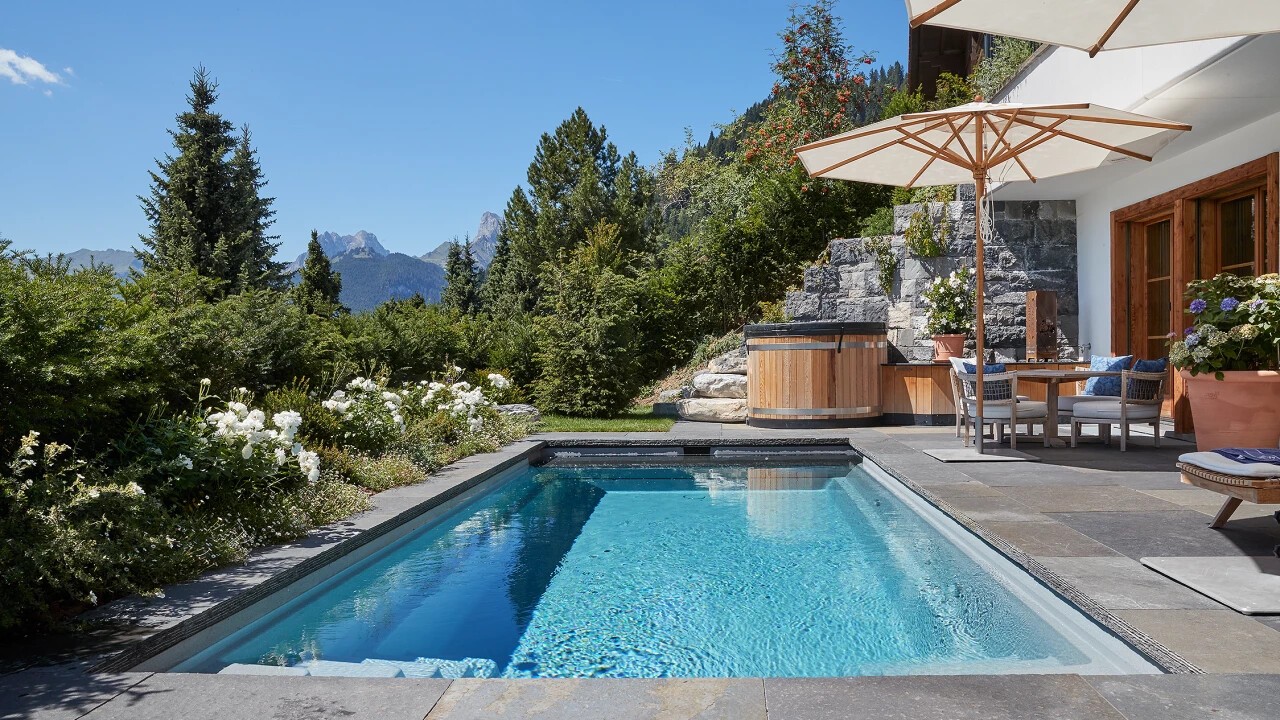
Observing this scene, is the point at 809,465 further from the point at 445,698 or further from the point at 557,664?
the point at 445,698

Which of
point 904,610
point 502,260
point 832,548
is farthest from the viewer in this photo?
point 502,260

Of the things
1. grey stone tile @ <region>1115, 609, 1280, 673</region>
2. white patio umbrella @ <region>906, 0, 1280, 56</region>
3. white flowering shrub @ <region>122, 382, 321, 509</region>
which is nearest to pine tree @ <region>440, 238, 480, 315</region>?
white flowering shrub @ <region>122, 382, 321, 509</region>

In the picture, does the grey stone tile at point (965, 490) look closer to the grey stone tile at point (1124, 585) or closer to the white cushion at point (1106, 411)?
the grey stone tile at point (1124, 585)

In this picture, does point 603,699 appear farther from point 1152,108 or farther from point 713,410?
point 713,410

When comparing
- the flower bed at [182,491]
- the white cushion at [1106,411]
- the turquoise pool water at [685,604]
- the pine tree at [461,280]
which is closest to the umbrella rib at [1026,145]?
the white cushion at [1106,411]

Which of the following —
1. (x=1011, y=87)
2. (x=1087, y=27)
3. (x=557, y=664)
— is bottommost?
(x=557, y=664)

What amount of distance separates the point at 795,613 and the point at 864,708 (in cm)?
140

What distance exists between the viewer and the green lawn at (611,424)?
861cm

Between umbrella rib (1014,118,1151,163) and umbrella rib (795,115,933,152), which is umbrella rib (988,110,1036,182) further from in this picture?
umbrella rib (795,115,933,152)

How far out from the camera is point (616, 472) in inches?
279

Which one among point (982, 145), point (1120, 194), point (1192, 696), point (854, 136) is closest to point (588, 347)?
point (854, 136)

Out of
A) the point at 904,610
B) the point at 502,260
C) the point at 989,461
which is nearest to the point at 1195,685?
the point at 904,610

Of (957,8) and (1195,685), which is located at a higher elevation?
(957,8)

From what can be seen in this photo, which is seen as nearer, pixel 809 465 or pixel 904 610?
pixel 904 610
